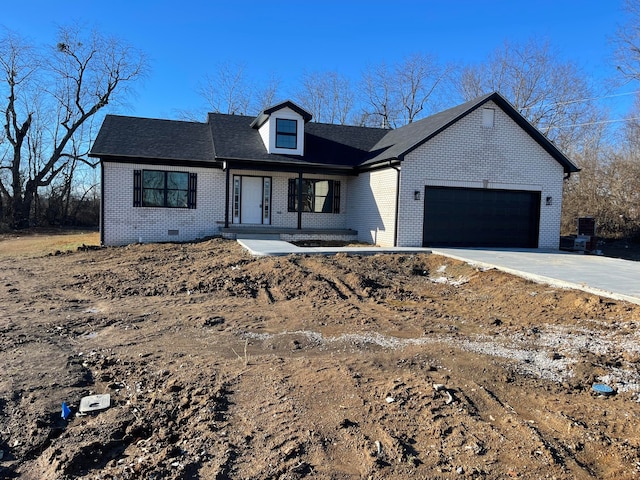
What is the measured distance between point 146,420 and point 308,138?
1733 centimetres

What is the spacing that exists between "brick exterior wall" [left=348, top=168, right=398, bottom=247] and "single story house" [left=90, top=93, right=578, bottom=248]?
0.04 meters

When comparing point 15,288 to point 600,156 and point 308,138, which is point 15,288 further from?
point 600,156

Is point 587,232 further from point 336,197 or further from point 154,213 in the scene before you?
point 154,213

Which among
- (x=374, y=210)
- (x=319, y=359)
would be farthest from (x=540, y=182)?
(x=319, y=359)

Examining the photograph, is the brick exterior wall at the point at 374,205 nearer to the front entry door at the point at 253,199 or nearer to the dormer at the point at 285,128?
the dormer at the point at 285,128

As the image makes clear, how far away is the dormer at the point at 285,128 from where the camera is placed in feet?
58.3

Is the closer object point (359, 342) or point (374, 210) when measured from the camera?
point (359, 342)

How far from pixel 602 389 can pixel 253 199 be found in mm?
15152

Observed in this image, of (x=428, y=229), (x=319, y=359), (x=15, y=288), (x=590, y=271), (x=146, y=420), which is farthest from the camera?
(x=428, y=229)

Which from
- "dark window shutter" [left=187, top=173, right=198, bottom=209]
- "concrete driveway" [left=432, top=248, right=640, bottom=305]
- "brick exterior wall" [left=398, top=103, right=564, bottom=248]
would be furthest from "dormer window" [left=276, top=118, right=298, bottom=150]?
"concrete driveway" [left=432, top=248, right=640, bottom=305]

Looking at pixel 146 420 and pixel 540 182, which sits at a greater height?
pixel 540 182

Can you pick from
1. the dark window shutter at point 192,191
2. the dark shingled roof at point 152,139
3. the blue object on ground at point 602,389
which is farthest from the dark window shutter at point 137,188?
the blue object on ground at point 602,389

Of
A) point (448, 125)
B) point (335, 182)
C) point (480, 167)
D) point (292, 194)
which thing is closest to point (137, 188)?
point (292, 194)

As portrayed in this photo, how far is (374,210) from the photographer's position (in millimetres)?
16875
